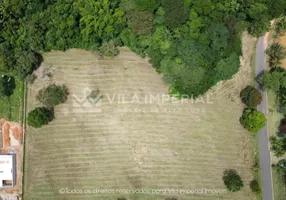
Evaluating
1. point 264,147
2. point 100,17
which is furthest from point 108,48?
point 264,147

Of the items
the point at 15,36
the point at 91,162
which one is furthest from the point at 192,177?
the point at 15,36

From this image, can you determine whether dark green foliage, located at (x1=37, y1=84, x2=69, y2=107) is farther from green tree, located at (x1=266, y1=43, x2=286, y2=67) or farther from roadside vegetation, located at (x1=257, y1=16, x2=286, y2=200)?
green tree, located at (x1=266, y1=43, x2=286, y2=67)

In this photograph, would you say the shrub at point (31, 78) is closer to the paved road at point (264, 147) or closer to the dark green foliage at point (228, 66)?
the dark green foliage at point (228, 66)

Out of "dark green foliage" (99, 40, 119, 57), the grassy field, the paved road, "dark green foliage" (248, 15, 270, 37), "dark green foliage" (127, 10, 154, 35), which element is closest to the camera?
"dark green foliage" (127, 10, 154, 35)

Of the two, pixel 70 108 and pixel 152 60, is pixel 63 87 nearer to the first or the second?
pixel 70 108

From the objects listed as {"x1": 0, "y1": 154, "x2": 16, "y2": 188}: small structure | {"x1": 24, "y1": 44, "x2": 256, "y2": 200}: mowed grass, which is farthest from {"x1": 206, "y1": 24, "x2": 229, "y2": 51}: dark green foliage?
{"x1": 0, "y1": 154, "x2": 16, "y2": 188}: small structure

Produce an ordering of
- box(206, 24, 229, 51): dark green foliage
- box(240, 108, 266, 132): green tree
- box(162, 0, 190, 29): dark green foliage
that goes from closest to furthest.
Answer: box(206, 24, 229, 51): dark green foliage, box(162, 0, 190, 29): dark green foliage, box(240, 108, 266, 132): green tree

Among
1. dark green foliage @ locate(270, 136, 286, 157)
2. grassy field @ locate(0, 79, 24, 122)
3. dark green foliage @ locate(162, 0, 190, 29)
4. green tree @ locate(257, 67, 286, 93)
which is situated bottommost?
dark green foliage @ locate(270, 136, 286, 157)

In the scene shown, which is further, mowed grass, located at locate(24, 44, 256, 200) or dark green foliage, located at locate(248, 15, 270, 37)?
mowed grass, located at locate(24, 44, 256, 200)
